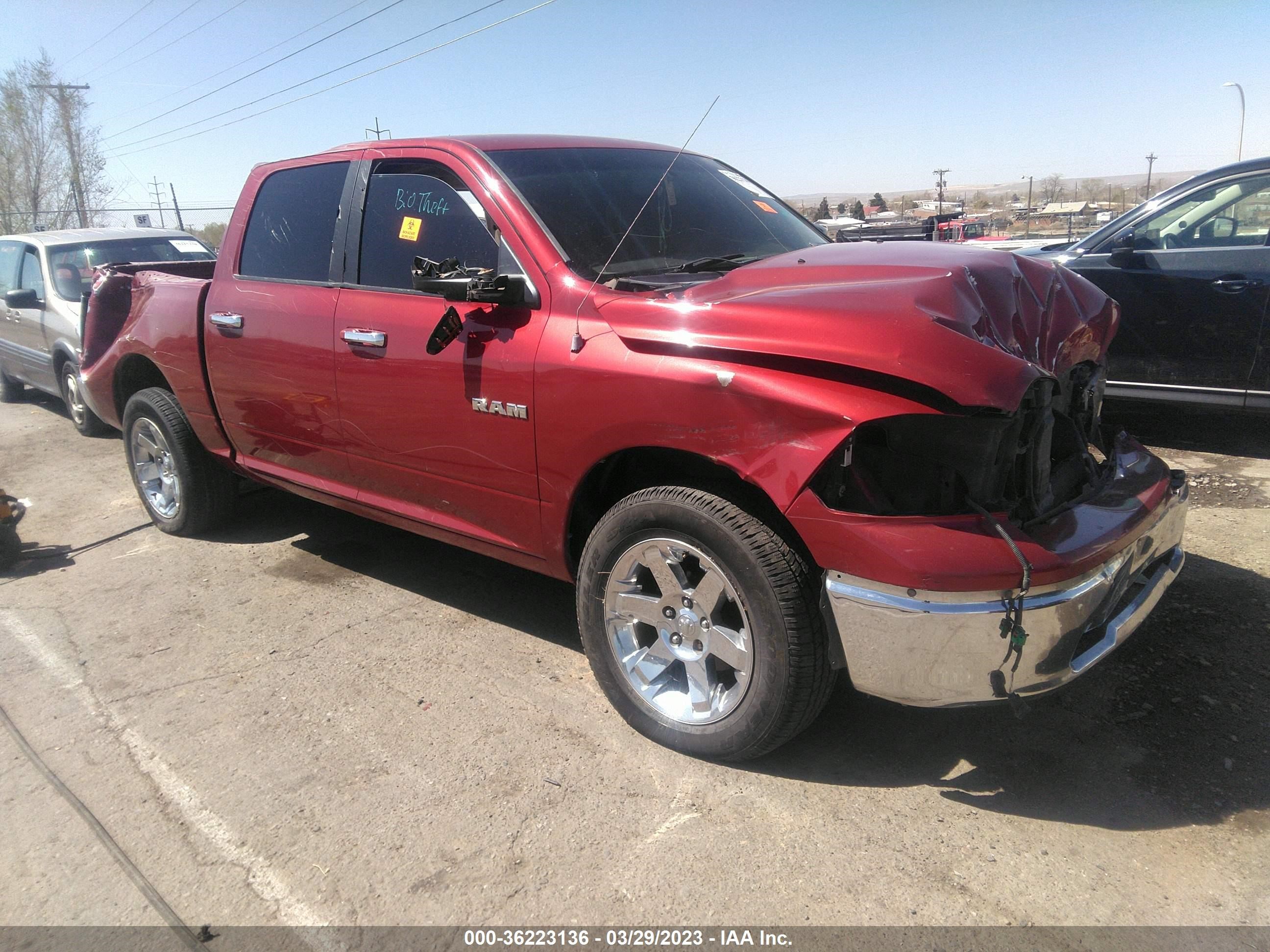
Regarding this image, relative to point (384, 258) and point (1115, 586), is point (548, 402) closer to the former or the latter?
point (384, 258)

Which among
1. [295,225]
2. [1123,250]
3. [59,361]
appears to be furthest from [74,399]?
[1123,250]

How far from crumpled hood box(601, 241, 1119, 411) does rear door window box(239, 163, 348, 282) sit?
1731mm

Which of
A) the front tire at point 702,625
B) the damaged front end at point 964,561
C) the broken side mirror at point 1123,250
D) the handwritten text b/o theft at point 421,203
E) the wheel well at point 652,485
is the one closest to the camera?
the damaged front end at point 964,561

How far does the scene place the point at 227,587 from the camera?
4.45 meters

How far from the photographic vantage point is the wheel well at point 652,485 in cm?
267

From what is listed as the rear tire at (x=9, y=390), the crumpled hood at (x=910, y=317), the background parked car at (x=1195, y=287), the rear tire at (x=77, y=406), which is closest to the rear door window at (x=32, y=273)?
the rear tire at (x=77, y=406)

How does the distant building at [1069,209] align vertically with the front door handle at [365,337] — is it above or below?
above

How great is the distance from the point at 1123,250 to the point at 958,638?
448cm

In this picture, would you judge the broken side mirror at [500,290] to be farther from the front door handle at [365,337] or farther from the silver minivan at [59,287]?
the silver minivan at [59,287]

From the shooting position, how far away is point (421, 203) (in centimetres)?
354

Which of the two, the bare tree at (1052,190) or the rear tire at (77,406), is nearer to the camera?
the rear tire at (77,406)

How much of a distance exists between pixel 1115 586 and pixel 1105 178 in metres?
118

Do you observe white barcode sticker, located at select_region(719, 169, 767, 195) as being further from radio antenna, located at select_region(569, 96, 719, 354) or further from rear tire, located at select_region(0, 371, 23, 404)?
rear tire, located at select_region(0, 371, 23, 404)

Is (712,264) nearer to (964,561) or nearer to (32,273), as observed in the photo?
(964,561)
